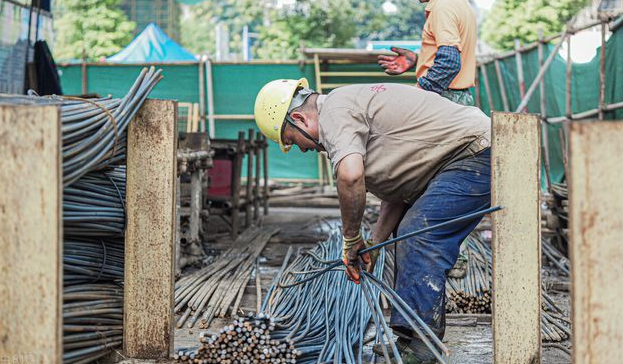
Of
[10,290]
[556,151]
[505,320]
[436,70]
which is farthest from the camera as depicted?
[556,151]

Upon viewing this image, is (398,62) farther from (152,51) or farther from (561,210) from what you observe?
(152,51)

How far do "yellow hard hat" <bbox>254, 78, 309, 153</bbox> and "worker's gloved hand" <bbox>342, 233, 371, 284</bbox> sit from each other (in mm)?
607

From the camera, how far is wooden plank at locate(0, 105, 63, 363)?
2705 millimetres

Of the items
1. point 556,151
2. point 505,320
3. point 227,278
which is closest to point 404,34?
point 556,151

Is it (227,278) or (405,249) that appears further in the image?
(227,278)

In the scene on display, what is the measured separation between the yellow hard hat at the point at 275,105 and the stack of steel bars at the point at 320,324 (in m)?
0.84

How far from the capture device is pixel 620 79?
26.2ft

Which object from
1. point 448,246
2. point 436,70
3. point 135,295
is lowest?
point 135,295

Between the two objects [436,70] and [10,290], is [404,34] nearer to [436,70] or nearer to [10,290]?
[436,70]

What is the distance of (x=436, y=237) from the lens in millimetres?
3756

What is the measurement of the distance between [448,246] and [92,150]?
1.75 m

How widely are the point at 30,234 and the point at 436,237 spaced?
1916 millimetres

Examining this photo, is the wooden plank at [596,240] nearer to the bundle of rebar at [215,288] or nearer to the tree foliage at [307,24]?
the bundle of rebar at [215,288]

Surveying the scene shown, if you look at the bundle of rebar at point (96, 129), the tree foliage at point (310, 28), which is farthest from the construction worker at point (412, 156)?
the tree foliage at point (310, 28)
